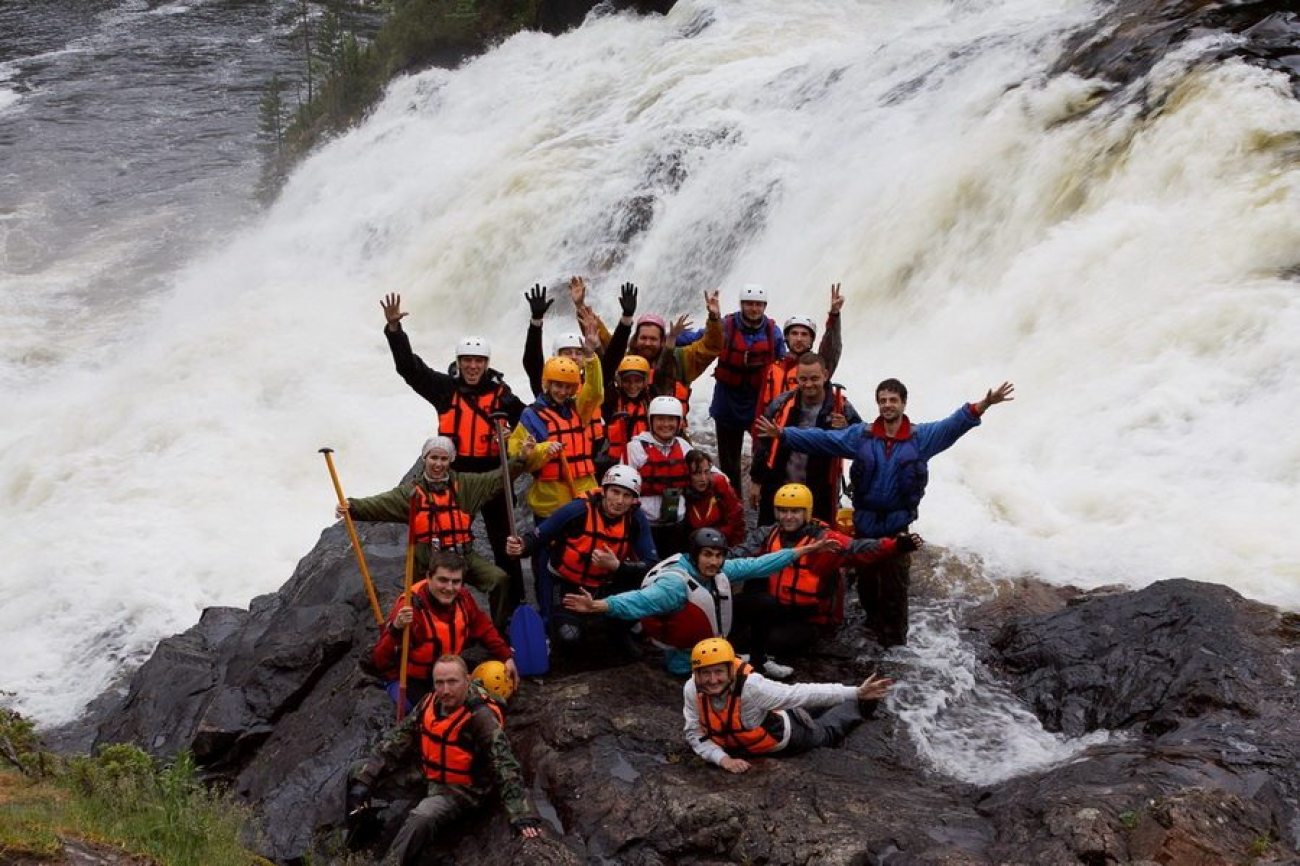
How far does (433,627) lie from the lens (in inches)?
230

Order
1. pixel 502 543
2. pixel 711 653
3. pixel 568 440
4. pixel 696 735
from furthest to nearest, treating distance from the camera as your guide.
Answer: pixel 502 543 < pixel 568 440 < pixel 696 735 < pixel 711 653

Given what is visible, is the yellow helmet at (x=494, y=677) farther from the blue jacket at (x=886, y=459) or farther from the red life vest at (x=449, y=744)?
the blue jacket at (x=886, y=459)

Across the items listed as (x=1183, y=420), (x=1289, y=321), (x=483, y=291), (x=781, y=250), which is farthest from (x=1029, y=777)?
(x=483, y=291)

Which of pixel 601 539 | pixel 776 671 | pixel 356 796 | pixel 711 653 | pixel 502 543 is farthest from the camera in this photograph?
pixel 502 543

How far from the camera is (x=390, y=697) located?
650cm

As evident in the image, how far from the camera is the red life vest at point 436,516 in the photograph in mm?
6480

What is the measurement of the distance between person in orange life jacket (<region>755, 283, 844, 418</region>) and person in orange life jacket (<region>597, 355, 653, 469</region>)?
779mm

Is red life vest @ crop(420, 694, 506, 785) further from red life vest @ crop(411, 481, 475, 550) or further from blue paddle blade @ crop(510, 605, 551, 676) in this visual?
red life vest @ crop(411, 481, 475, 550)

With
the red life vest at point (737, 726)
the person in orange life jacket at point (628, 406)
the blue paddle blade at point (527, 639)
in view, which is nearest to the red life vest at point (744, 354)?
the person in orange life jacket at point (628, 406)

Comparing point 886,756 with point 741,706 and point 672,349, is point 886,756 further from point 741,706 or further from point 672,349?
point 672,349

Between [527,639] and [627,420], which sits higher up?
[627,420]

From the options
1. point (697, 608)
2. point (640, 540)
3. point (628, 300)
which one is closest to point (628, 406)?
point (628, 300)

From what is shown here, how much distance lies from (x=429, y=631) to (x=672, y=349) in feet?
9.20

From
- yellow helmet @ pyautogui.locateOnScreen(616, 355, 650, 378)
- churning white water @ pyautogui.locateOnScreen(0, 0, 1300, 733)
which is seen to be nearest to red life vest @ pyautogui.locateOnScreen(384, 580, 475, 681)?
yellow helmet @ pyautogui.locateOnScreen(616, 355, 650, 378)
